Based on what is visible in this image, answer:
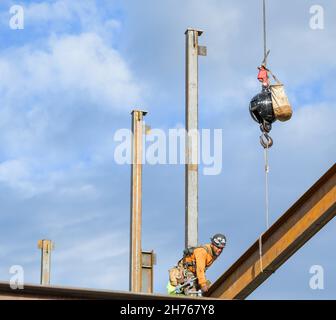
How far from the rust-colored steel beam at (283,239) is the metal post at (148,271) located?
607cm

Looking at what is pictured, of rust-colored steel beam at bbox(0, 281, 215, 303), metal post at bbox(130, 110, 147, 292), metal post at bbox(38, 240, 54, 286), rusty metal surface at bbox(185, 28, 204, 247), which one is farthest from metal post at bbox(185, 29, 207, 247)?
metal post at bbox(38, 240, 54, 286)

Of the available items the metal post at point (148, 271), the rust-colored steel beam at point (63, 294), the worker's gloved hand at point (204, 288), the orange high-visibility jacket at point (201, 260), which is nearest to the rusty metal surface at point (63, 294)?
the rust-colored steel beam at point (63, 294)

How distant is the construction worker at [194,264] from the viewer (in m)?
18.9

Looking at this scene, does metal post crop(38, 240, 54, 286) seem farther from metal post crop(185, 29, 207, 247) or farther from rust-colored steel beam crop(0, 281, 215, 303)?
rust-colored steel beam crop(0, 281, 215, 303)

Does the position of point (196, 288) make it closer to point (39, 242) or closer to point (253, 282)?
point (253, 282)

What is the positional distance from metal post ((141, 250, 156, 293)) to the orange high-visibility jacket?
4.38 m

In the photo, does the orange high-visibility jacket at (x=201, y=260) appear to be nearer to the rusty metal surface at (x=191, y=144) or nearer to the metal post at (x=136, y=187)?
the rusty metal surface at (x=191, y=144)

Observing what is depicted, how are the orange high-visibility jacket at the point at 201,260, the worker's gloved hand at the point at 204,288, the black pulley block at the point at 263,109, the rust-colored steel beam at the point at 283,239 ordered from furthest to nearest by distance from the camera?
the orange high-visibility jacket at the point at 201,260, the worker's gloved hand at the point at 204,288, the black pulley block at the point at 263,109, the rust-colored steel beam at the point at 283,239

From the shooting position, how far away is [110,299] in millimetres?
12438

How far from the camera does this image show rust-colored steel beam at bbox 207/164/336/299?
595 inches

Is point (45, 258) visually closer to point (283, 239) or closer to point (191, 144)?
point (191, 144)
